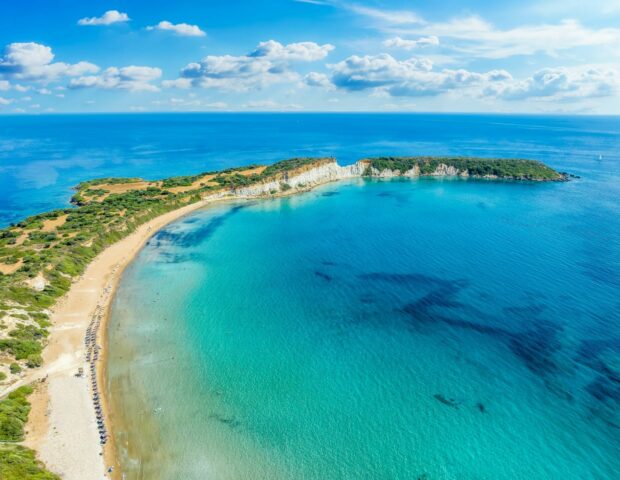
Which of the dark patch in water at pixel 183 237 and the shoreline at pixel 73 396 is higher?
the dark patch in water at pixel 183 237

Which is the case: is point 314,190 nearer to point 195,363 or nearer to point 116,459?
point 195,363

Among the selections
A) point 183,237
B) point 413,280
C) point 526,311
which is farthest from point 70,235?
point 526,311

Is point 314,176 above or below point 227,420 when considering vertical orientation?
above

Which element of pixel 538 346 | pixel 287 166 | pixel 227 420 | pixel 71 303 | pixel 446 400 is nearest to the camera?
pixel 227 420

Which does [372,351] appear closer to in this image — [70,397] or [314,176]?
[70,397]

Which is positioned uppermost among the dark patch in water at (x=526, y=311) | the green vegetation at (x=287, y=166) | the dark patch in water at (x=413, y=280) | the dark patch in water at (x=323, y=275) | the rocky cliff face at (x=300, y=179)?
the green vegetation at (x=287, y=166)

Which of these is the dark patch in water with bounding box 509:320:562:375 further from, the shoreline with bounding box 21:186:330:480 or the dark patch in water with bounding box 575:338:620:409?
the shoreline with bounding box 21:186:330:480

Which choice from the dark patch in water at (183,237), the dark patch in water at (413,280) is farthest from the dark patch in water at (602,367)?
the dark patch in water at (183,237)

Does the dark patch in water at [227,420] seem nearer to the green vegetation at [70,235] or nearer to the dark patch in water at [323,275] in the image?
the green vegetation at [70,235]
